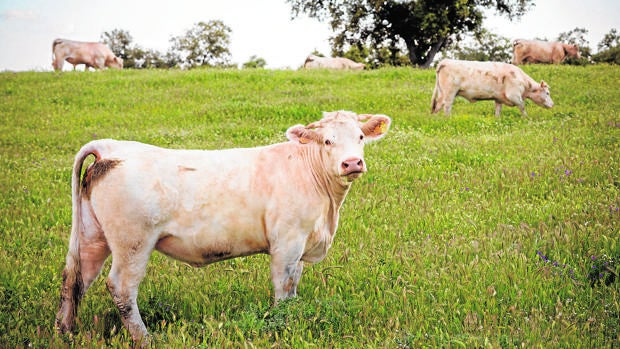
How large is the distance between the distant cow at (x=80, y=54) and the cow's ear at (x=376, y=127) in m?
34.8

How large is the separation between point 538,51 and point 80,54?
31.6m

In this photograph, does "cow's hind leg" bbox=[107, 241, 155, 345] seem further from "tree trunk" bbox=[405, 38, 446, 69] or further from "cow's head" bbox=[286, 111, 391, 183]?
"tree trunk" bbox=[405, 38, 446, 69]

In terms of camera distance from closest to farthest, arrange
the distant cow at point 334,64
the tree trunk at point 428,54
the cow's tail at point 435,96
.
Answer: the cow's tail at point 435,96 → the distant cow at point 334,64 → the tree trunk at point 428,54

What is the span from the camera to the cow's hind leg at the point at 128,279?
519 centimetres

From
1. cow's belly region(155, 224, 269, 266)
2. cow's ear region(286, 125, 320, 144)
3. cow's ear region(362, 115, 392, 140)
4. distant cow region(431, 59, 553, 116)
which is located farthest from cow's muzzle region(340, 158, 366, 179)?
distant cow region(431, 59, 553, 116)

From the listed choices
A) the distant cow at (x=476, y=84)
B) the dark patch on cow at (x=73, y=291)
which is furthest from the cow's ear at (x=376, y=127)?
the distant cow at (x=476, y=84)

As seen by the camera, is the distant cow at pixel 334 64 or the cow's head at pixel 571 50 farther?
the distant cow at pixel 334 64

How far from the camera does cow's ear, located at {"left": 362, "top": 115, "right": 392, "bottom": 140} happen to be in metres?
6.13

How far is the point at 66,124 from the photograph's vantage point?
18.4 metres

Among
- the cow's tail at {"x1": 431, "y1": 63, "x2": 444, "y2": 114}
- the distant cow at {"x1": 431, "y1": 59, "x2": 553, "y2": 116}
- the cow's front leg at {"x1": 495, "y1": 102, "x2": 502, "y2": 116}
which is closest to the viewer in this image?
the distant cow at {"x1": 431, "y1": 59, "x2": 553, "y2": 116}

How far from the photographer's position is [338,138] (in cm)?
569

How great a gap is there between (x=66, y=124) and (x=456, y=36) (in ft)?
120

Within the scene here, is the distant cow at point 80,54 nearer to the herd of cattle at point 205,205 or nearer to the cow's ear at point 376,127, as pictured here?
the herd of cattle at point 205,205

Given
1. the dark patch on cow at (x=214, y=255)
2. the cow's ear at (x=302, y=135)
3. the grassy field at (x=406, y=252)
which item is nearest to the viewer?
the grassy field at (x=406, y=252)
